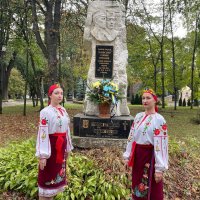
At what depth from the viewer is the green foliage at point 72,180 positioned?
194 inches

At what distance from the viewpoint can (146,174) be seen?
12.4 ft

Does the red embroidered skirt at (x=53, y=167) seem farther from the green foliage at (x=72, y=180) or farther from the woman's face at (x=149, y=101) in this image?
the woman's face at (x=149, y=101)

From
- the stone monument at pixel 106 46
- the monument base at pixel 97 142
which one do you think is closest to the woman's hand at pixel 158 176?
the monument base at pixel 97 142

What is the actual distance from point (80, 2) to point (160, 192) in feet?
45.1

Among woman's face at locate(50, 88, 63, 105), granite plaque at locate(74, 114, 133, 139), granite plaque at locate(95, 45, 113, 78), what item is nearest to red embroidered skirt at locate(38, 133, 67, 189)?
woman's face at locate(50, 88, 63, 105)

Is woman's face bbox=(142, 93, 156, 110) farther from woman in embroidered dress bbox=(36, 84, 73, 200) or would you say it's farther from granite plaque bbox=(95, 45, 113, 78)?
granite plaque bbox=(95, 45, 113, 78)

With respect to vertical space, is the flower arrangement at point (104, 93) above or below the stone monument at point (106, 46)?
below

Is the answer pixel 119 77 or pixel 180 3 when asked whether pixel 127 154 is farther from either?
pixel 180 3

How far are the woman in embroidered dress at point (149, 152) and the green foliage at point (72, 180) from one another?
122 cm

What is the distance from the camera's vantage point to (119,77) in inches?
303

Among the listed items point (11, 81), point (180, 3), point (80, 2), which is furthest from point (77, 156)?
point (11, 81)

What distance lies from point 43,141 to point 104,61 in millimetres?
4159

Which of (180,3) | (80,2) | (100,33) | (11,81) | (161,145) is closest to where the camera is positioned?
(161,145)

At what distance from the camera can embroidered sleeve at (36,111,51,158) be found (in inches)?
152
